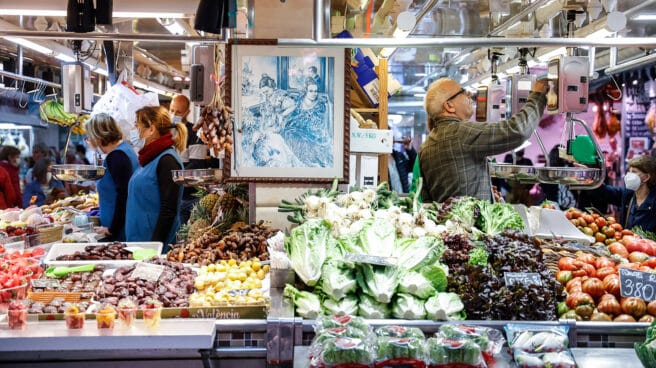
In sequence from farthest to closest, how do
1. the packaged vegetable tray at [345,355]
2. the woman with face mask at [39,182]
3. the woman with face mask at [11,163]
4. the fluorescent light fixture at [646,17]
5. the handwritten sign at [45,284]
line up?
1. the woman with face mask at [39,182]
2. the woman with face mask at [11,163]
3. the fluorescent light fixture at [646,17]
4. the handwritten sign at [45,284]
5. the packaged vegetable tray at [345,355]

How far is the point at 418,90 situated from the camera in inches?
746

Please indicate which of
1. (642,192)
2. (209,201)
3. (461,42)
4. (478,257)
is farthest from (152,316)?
(642,192)

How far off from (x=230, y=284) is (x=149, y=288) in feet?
1.19

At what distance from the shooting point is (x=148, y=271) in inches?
131

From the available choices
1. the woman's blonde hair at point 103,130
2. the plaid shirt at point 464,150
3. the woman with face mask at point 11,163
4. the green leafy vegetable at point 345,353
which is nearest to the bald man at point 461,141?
the plaid shirt at point 464,150

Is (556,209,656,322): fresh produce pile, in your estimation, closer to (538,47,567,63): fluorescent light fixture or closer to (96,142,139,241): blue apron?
(538,47,567,63): fluorescent light fixture

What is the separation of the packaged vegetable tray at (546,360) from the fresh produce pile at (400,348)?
0.09m

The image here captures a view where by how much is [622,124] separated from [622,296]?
969 centimetres

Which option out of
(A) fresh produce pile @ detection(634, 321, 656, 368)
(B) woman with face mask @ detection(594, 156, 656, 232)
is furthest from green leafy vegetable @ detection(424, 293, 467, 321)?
(B) woman with face mask @ detection(594, 156, 656, 232)

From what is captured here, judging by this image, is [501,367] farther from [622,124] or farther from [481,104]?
[622,124]

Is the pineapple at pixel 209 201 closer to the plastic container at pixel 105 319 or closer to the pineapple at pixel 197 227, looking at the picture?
the pineapple at pixel 197 227

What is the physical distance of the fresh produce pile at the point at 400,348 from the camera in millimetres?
2322

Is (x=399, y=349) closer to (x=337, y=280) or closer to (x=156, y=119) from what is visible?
(x=337, y=280)

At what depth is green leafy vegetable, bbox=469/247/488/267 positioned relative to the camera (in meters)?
3.09
